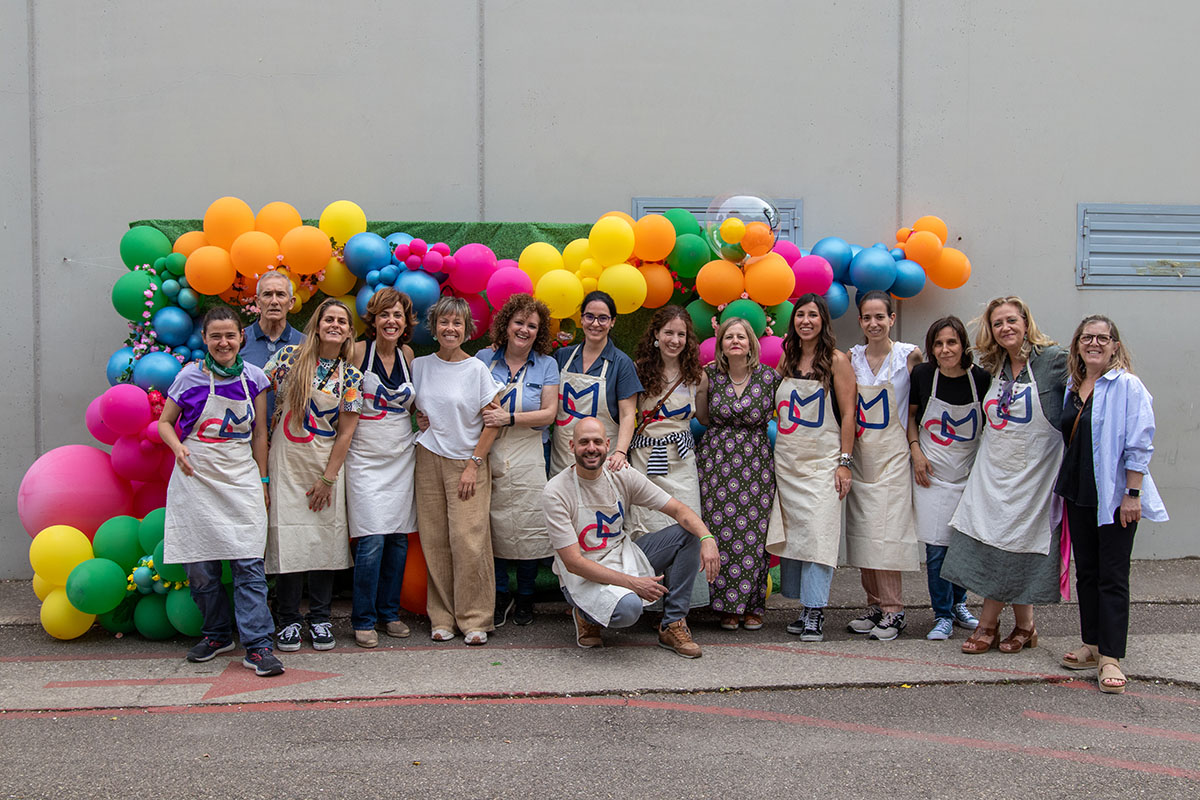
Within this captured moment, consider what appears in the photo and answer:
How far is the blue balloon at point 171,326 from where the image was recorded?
5.04 m

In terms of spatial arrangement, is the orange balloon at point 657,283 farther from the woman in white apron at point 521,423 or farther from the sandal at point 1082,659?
the sandal at point 1082,659

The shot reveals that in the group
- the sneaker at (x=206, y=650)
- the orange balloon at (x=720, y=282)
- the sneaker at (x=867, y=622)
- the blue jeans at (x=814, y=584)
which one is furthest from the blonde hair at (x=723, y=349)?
the sneaker at (x=206, y=650)

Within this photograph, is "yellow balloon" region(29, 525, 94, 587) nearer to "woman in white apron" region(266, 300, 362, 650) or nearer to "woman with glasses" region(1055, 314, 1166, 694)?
"woman in white apron" region(266, 300, 362, 650)

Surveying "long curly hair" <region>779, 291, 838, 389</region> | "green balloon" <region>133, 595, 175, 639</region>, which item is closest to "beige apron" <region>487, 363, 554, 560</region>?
"long curly hair" <region>779, 291, 838, 389</region>

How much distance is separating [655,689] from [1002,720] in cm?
140

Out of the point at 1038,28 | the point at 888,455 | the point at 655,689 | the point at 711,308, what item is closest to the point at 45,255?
the point at 711,308

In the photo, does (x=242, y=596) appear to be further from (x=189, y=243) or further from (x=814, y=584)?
(x=814, y=584)

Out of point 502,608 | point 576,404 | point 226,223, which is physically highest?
point 226,223

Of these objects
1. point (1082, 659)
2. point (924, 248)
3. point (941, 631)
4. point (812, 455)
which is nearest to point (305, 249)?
point (812, 455)

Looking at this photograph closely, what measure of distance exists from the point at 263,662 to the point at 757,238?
332cm

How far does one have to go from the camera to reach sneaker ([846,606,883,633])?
15.9 ft

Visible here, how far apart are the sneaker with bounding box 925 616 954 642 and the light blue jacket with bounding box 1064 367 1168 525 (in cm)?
106

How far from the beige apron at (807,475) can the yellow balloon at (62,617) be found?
138 inches

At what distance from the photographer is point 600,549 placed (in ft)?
14.5
